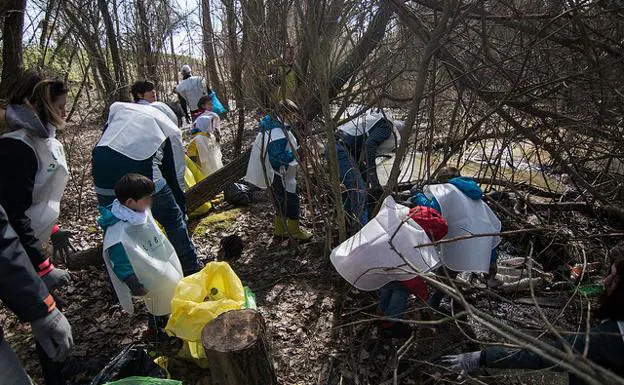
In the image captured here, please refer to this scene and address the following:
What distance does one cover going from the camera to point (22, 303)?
5.49ft

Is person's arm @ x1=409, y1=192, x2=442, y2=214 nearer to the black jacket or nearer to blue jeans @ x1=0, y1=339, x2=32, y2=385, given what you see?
the black jacket

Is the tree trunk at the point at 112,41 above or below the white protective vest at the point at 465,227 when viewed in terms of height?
above

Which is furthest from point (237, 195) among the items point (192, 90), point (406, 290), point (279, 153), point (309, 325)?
point (192, 90)

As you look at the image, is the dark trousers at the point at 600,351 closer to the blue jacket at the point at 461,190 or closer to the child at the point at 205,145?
the blue jacket at the point at 461,190

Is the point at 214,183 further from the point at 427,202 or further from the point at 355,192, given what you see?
the point at 427,202

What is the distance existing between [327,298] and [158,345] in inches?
55.5

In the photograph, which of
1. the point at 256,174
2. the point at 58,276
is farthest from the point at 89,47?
the point at 58,276

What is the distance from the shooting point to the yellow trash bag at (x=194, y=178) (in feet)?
17.0

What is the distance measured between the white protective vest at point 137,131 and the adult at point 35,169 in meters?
0.43

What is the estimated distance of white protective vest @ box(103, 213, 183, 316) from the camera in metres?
2.62

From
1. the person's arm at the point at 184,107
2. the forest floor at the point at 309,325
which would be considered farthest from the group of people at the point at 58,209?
the person's arm at the point at 184,107

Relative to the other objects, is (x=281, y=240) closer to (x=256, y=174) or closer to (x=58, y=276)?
(x=256, y=174)

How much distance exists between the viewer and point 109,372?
2.37 m

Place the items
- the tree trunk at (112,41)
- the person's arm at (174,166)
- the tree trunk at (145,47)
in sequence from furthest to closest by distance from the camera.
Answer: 1. the tree trunk at (145,47)
2. the tree trunk at (112,41)
3. the person's arm at (174,166)
